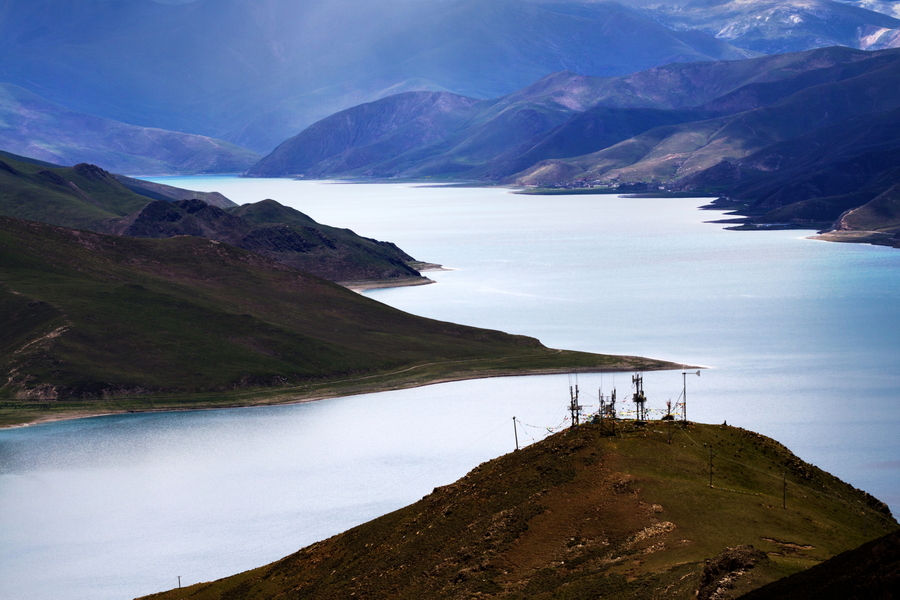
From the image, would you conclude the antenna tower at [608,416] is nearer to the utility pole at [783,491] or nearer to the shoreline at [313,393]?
the utility pole at [783,491]

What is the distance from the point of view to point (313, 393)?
13000cm

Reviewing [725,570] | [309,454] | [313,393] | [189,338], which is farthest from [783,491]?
[189,338]

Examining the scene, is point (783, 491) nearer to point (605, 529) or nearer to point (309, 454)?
point (605, 529)

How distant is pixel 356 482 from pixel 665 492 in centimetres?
4938

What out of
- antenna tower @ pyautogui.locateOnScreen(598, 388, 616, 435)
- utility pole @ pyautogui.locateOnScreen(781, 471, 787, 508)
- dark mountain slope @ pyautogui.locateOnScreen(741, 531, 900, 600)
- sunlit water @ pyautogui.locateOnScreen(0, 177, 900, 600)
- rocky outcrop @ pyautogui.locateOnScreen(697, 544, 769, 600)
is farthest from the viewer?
sunlit water @ pyautogui.locateOnScreen(0, 177, 900, 600)

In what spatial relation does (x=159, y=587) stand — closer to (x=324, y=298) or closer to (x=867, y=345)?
(x=324, y=298)

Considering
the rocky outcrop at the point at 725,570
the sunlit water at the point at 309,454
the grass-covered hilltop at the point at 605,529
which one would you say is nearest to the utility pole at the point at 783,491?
the grass-covered hilltop at the point at 605,529

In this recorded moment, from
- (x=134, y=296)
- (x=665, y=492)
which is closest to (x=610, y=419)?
(x=665, y=492)

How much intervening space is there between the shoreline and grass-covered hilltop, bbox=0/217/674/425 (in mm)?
389

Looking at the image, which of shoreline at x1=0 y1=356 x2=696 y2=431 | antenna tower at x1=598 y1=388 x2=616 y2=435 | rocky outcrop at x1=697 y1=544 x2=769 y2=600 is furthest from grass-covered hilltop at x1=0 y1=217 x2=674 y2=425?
rocky outcrop at x1=697 y1=544 x2=769 y2=600

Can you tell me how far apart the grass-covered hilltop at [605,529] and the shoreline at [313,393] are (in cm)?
6725

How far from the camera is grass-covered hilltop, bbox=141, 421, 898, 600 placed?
1570 inches

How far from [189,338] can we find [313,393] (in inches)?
883

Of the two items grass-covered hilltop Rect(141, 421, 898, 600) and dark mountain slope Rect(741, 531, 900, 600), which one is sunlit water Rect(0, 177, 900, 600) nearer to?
grass-covered hilltop Rect(141, 421, 898, 600)
